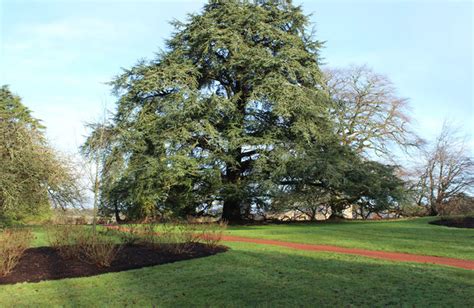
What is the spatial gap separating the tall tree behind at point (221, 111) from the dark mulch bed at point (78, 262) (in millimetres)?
8814

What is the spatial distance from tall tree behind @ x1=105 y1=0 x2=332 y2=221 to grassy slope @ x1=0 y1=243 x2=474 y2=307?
11.3 meters

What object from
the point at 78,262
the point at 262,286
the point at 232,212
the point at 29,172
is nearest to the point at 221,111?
the point at 232,212

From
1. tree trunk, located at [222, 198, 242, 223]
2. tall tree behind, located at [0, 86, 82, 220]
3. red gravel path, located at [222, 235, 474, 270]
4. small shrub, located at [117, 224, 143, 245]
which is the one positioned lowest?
red gravel path, located at [222, 235, 474, 270]

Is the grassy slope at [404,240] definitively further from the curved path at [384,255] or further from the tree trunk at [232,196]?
the tree trunk at [232,196]

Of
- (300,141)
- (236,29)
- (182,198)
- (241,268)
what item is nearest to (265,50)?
(236,29)

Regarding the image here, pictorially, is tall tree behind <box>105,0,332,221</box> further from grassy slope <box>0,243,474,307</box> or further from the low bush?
grassy slope <box>0,243,474,307</box>

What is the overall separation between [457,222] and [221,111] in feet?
45.9

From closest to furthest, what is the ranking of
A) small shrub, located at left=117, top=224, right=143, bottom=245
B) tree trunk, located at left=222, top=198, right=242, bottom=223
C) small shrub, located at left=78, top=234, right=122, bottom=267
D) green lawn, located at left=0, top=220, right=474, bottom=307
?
green lawn, located at left=0, top=220, right=474, bottom=307 < small shrub, located at left=78, top=234, right=122, bottom=267 < small shrub, located at left=117, top=224, right=143, bottom=245 < tree trunk, located at left=222, top=198, right=242, bottom=223

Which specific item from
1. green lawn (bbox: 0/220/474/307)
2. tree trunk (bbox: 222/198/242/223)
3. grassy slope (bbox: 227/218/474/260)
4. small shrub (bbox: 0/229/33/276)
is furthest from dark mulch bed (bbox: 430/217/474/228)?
small shrub (bbox: 0/229/33/276)

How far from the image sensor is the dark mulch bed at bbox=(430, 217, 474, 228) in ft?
68.4

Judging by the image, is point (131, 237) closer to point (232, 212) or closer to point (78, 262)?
point (78, 262)

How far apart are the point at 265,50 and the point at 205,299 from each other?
58.9 ft

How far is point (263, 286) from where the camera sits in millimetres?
7113

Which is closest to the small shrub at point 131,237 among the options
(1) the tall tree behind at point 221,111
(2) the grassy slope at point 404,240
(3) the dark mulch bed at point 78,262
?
(3) the dark mulch bed at point 78,262
